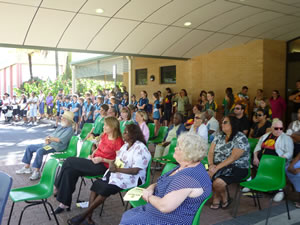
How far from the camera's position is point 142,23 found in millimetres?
8969

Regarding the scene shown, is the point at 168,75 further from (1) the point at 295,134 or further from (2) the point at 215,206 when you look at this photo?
(2) the point at 215,206

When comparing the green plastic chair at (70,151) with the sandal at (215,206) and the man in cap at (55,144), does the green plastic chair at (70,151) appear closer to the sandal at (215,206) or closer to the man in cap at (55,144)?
the man in cap at (55,144)

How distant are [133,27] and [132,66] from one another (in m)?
7.60

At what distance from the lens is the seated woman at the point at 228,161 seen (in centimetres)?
455

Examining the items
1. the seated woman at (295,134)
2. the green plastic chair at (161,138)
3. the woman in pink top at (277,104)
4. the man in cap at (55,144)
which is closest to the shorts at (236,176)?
the seated woman at (295,134)

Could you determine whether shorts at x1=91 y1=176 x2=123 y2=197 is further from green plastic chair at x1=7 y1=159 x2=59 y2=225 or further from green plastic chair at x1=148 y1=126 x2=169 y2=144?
green plastic chair at x1=148 y1=126 x2=169 y2=144

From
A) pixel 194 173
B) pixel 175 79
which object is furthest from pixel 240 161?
pixel 175 79

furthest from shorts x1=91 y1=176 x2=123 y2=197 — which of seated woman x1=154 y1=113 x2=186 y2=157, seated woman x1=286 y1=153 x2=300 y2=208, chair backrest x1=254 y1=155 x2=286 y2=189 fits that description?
seated woman x1=154 y1=113 x2=186 y2=157

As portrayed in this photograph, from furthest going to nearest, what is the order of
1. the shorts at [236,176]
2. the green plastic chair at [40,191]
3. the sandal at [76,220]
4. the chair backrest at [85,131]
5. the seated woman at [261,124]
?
the chair backrest at [85,131] < the seated woman at [261,124] < the shorts at [236,176] < the sandal at [76,220] < the green plastic chair at [40,191]

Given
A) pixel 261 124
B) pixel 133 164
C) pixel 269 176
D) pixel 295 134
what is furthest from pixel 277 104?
pixel 133 164

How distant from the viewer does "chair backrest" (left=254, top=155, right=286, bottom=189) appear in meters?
4.33

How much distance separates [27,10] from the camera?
7.40 metres

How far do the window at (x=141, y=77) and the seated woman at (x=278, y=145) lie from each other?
1083 cm

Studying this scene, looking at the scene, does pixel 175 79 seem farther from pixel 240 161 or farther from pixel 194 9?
pixel 240 161
